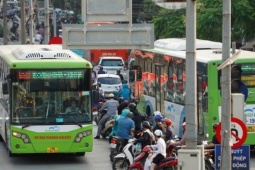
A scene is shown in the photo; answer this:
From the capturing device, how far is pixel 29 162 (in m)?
26.6

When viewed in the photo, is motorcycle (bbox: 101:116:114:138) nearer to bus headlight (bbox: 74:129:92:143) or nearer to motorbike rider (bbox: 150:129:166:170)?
bus headlight (bbox: 74:129:92:143)

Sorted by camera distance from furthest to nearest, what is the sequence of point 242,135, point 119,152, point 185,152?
point 119,152 → point 242,135 → point 185,152

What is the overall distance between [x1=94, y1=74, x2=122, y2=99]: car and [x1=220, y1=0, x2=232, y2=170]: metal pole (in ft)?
99.5

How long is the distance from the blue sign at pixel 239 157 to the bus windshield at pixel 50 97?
807 centimetres

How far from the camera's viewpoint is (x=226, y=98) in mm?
18016

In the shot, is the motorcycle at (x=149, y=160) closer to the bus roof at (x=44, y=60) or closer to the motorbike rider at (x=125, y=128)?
the motorbike rider at (x=125, y=128)

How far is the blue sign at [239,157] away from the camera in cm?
1791

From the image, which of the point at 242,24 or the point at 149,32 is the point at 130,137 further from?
the point at 242,24

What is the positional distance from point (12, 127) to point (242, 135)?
897 centimetres

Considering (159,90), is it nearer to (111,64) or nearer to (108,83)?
(108,83)

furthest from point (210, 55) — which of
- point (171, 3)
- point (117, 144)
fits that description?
point (171, 3)

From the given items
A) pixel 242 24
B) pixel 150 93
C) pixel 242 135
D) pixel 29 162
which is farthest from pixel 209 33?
pixel 242 135

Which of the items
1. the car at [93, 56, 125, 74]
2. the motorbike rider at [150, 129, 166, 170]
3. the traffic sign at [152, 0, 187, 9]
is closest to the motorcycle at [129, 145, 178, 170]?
the motorbike rider at [150, 129, 166, 170]

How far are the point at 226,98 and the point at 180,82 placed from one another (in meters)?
11.0
